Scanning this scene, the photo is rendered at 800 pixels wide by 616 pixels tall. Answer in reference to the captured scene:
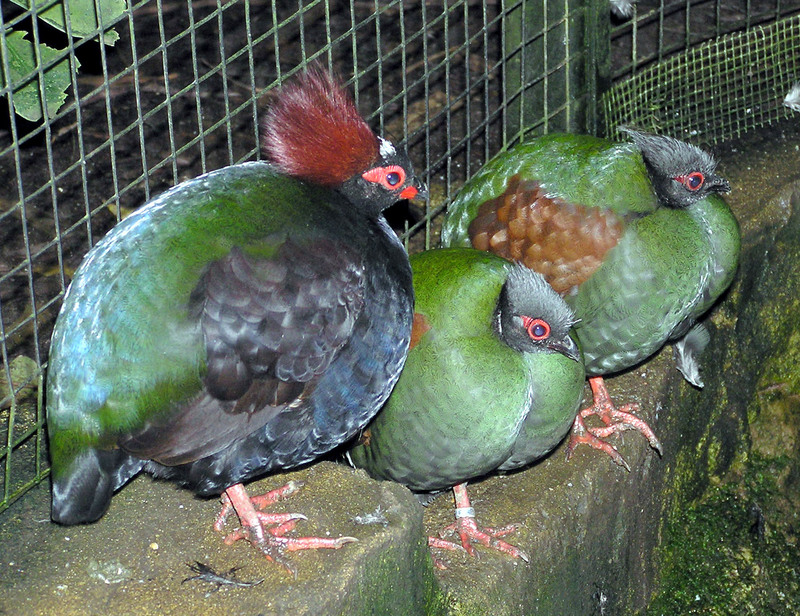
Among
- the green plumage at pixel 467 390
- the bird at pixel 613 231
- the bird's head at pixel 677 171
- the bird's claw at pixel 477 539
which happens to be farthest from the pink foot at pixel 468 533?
the bird's head at pixel 677 171

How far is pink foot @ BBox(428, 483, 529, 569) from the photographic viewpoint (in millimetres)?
3709

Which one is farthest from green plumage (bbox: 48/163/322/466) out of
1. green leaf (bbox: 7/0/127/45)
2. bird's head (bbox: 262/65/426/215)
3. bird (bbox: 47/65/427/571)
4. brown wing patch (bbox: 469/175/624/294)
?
brown wing patch (bbox: 469/175/624/294)

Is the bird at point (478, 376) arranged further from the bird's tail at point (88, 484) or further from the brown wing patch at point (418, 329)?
the bird's tail at point (88, 484)

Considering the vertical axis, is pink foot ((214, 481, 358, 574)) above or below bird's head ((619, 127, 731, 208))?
below

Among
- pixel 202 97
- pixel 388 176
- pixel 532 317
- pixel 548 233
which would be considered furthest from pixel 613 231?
pixel 202 97

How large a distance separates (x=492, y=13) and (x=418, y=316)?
3828 mm

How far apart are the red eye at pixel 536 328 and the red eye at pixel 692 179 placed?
3.21 feet

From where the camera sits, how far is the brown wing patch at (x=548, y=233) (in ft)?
13.0

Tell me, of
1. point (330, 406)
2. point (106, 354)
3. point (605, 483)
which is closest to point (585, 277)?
point (605, 483)

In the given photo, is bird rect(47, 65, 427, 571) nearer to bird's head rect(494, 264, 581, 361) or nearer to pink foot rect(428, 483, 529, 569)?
bird's head rect(494, 264, 581, 361)

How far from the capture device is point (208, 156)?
19.2 ft

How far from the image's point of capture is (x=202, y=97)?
6.25 m

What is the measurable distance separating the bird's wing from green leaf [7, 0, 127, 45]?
32.6 inches

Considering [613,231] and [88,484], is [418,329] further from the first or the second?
[88,484]
